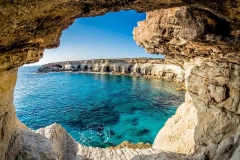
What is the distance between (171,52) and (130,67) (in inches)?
2641

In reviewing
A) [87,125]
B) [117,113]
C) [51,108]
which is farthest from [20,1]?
[51,108]

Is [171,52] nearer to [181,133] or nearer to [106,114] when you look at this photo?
[181,133]

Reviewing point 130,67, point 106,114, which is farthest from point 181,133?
point 130,67

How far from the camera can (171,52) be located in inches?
469

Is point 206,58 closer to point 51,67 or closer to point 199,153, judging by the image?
point 199,153

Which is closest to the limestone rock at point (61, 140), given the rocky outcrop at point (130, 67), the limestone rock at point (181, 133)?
the limestone rock at point (181, 133)

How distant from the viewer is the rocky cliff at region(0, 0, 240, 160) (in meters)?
4.79

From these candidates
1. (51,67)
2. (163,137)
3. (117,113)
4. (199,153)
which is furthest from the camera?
(51,67)

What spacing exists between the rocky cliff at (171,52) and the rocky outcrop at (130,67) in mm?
48887

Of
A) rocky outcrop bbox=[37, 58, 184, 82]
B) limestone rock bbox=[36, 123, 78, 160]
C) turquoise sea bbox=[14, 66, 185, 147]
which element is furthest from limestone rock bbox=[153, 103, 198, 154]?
rocky outcrop bbox=[37, 58, 184, 82]

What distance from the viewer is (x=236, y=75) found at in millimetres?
9648

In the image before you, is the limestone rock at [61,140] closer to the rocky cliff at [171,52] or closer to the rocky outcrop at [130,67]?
the rocky cliff at [171,52]

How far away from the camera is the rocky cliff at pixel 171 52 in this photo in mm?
4785

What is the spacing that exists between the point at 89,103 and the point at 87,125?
1155 centimetres
